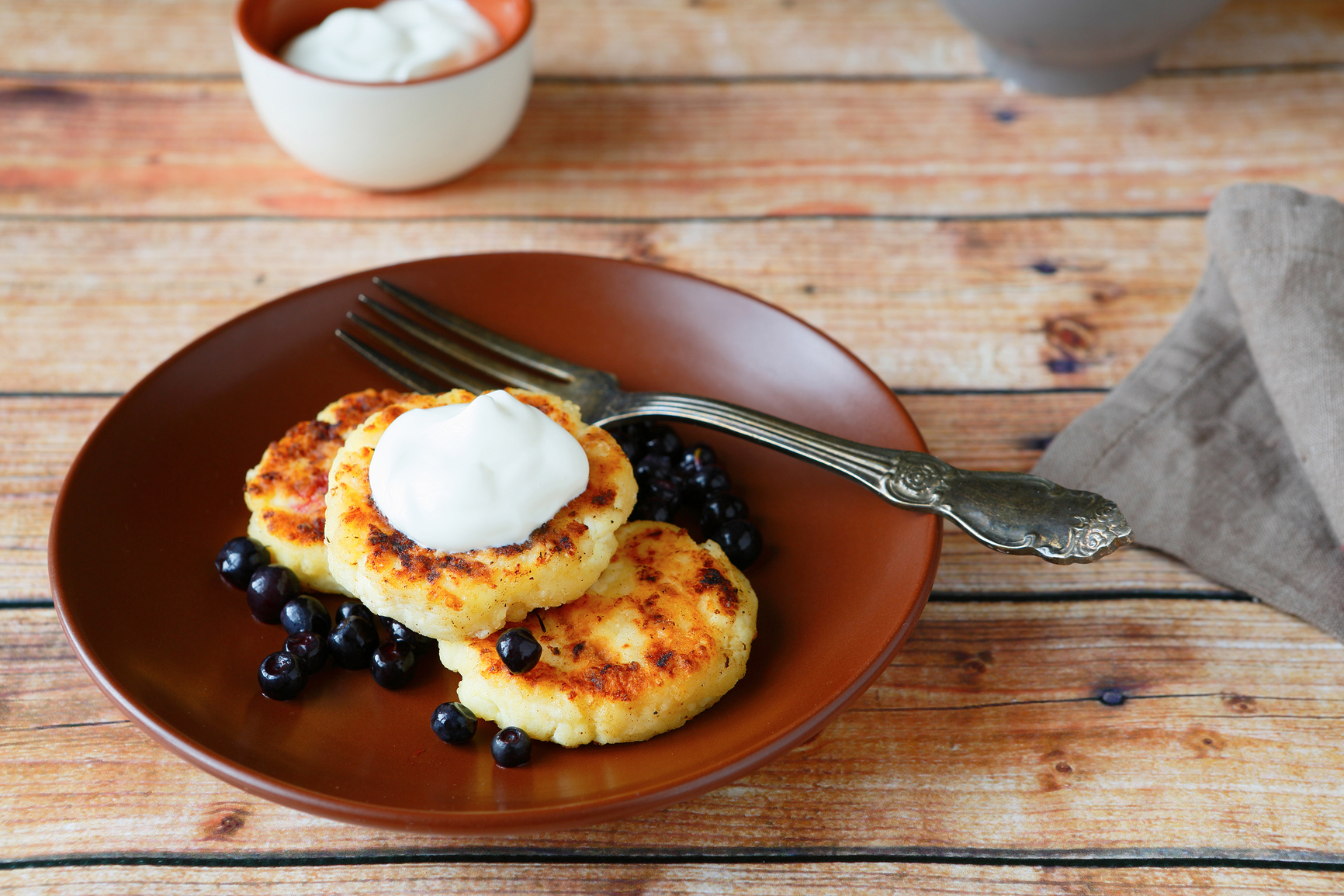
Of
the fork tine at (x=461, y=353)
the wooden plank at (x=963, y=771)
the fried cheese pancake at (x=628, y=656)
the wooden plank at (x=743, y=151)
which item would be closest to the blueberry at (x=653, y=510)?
the fried cheese pancake at (x=628, y=656)

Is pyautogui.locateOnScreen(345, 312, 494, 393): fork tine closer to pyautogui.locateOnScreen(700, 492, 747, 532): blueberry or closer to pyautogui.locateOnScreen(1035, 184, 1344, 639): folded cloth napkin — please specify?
pyautogui.locateOnScreen(700, 492, 747, 532): blueberry

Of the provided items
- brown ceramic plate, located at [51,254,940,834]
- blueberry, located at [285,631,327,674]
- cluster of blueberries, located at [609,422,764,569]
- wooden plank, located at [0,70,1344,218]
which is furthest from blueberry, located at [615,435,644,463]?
wooden plank, located at [0,70,1344,218]

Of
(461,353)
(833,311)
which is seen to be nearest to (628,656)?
(461,353)

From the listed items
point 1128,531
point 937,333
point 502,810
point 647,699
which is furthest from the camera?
point 937,333

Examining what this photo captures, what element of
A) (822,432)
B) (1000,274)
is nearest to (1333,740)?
(822,432)

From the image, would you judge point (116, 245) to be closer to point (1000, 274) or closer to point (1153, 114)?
point (1000, 274)

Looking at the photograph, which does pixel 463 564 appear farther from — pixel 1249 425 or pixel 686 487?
pixel 1249 425

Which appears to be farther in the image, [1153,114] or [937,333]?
[1153,114]
